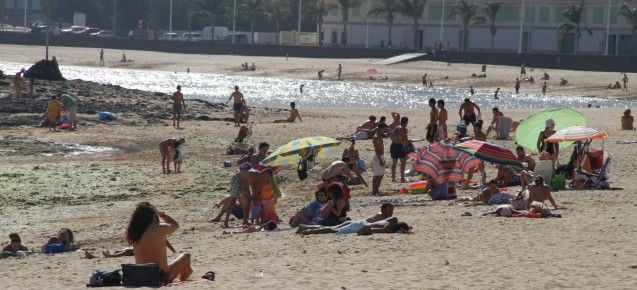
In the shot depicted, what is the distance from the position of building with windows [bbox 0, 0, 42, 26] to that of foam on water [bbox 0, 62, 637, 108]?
56.0 m

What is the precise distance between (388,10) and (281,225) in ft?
243

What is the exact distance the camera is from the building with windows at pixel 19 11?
139 meters

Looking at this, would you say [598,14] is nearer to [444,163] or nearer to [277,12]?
[277,12]

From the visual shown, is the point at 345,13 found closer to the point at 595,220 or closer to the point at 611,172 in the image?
the point at 611,172

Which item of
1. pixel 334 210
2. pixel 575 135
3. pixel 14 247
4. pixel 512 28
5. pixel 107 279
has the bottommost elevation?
pixel 14 247

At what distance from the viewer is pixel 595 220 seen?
51.4 feet

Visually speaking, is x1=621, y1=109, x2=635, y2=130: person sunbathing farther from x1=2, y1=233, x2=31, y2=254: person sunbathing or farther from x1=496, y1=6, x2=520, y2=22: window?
x1=496, y1=6, x2=520, y2=22: window

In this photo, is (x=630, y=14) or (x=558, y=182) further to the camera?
(x=630, y=14)

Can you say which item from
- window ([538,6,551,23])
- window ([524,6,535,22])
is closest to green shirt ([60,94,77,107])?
window ([524,6,535,22])

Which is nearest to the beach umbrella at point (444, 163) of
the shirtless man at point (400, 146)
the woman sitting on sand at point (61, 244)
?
the shirtless man at point (400, 146)

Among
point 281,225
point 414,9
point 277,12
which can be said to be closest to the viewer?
point 281,225

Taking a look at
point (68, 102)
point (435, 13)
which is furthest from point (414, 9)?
point (68, 102)

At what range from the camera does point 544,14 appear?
8369cm

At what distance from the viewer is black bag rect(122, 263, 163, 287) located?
11602 millimetres
